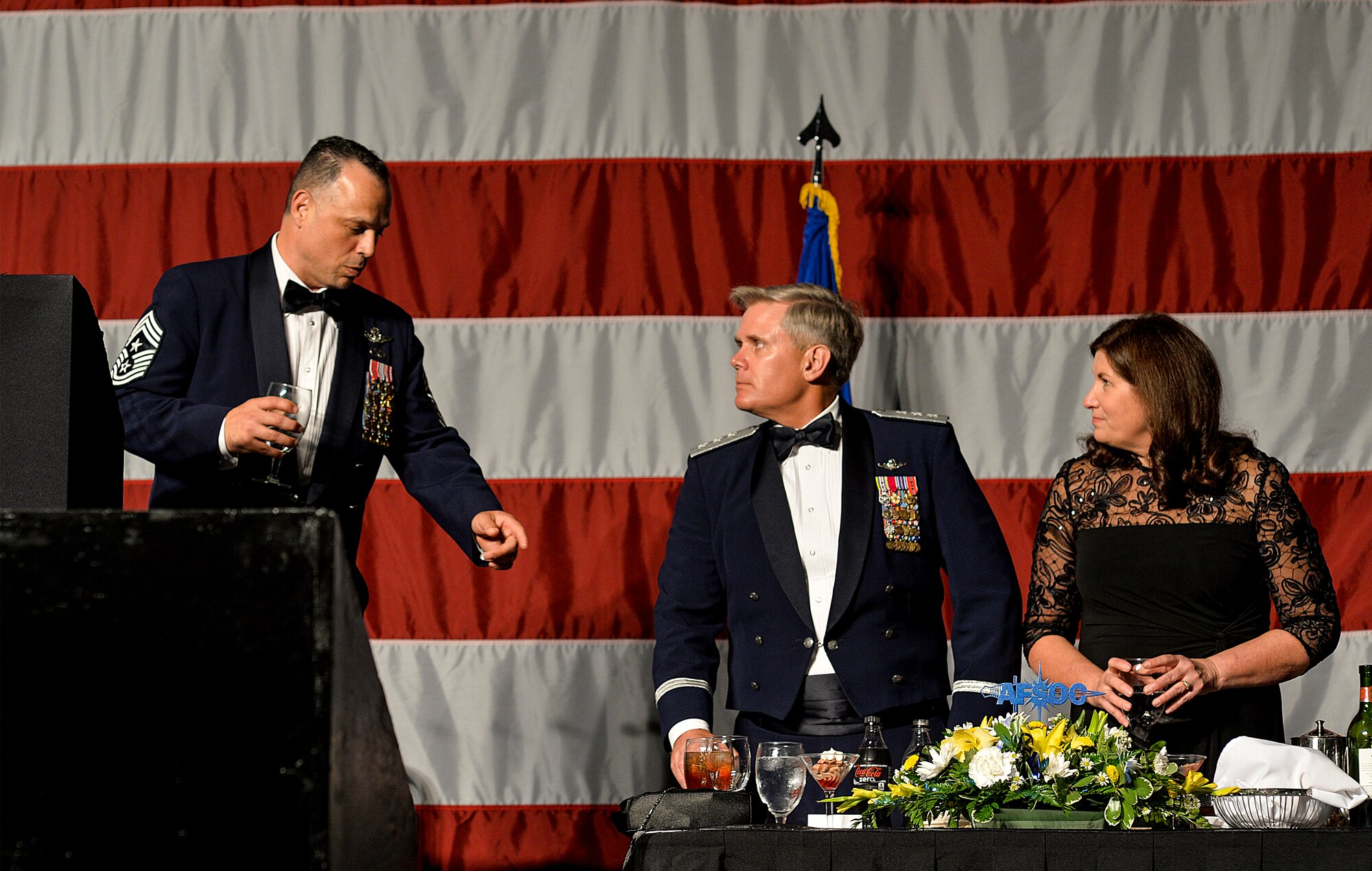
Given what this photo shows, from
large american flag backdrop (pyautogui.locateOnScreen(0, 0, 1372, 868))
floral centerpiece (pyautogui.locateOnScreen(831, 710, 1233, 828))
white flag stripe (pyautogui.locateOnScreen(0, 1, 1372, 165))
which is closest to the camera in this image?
floral centerpiece (pyautogui.locateOnScreen(831, 710, 1233, 828))

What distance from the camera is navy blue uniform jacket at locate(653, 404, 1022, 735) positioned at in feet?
8.13

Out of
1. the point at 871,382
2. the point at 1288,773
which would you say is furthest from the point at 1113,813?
the point at 871,382

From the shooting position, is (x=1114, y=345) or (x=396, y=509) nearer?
(x=1114, y=345)

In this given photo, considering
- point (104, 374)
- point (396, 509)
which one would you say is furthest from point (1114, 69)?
point (104, 374)

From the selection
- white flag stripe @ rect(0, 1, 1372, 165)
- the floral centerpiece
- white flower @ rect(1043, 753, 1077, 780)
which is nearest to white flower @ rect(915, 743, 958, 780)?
the floral centerpiece

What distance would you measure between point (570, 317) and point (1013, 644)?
1509mm

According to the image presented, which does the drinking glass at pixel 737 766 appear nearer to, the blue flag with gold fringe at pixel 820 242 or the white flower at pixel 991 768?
the white flower at pixel 991 768

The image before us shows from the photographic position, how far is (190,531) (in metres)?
0.82

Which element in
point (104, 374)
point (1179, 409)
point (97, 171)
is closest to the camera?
point (104, 374)

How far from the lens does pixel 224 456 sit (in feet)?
7.06

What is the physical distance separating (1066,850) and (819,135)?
87.7 inches

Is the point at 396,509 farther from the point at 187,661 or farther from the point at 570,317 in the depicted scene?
the point at 187,661

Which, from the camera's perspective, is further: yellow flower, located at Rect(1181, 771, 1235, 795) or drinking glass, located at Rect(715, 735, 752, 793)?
drinking glass, located at Rect(715, 735, 752, 793)

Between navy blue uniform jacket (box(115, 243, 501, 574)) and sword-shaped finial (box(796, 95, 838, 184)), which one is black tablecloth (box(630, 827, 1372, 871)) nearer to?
navy blue uniform jacket (box(115, 243, 501, 574))
